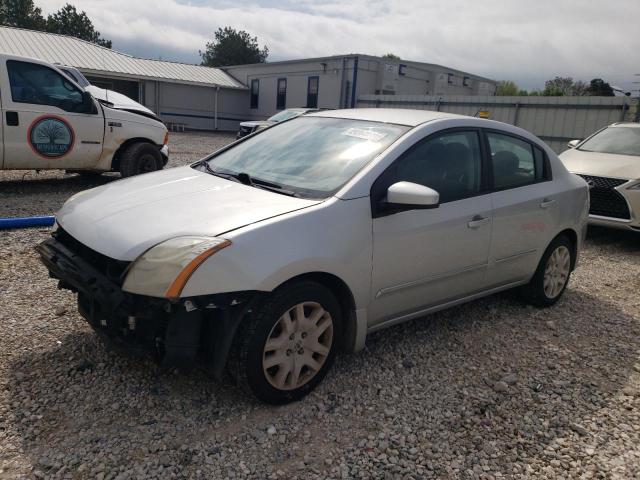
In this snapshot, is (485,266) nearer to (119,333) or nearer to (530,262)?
(530,262)

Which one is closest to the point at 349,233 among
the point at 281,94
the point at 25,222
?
the point at 25,222

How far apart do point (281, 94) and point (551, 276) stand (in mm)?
26971

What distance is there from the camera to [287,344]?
2859mm

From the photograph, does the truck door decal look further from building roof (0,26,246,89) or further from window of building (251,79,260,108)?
window of building (251,79,260,108)

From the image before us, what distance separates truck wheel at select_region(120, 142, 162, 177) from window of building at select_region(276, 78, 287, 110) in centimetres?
2179

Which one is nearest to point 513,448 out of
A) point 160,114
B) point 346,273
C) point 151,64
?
point 346,273

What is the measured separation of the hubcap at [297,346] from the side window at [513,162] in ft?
6.26

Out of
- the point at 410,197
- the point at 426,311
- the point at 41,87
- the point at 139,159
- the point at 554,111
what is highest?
the point at 554,111

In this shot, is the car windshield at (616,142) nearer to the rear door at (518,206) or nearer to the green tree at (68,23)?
the rear door at (518,206)

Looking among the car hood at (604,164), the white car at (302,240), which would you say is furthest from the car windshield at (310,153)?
the car hood at (604,164)

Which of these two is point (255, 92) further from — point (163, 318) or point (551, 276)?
point (163, 318)

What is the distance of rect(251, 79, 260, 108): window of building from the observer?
32062 millimetres

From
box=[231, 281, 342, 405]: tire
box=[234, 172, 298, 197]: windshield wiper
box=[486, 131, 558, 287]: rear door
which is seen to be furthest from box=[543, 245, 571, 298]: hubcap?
box=[234, 172, 298, 197]: windshield wiper

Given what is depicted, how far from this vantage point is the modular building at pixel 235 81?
25209mm
